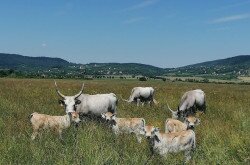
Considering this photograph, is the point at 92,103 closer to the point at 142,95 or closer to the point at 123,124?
the point at 123,124

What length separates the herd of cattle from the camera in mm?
9859

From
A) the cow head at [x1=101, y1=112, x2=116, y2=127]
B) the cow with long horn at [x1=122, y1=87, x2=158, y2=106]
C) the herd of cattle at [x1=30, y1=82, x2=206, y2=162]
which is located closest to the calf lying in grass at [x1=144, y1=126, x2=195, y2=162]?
the herd of cattle at [x1=30, y1=82, x2=206, y2=162]

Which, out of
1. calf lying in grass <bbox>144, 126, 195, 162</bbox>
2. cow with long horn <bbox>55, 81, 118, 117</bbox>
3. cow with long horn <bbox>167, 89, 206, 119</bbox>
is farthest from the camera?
cow with long horn <bbox>167, 89, 206, 119</bbox>

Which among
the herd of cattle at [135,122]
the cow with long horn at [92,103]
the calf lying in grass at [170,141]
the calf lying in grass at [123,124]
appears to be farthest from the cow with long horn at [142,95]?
the calf lying in grass at [170,141]

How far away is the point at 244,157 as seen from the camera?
9.19m

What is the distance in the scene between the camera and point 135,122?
13.4m

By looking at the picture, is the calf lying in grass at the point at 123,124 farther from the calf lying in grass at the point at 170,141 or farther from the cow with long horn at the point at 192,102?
the cow with long horn at the point at 192,102

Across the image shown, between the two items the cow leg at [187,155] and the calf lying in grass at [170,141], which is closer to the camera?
the cow leg at [187,155]

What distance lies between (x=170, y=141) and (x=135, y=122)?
3.57 metres

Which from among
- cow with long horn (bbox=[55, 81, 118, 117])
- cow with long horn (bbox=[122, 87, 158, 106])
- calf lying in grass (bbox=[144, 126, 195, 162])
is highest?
cow with long horn (bbox=[55, 81, 118, 117])

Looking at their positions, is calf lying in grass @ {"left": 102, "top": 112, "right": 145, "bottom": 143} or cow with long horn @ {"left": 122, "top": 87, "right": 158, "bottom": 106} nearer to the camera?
calf lying in grass @ {"left": 102, "top": 112, "right": 145, "bottom": 143}

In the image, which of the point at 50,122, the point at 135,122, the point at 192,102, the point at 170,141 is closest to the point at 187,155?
the point at 170,141

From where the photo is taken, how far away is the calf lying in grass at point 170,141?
385 inches

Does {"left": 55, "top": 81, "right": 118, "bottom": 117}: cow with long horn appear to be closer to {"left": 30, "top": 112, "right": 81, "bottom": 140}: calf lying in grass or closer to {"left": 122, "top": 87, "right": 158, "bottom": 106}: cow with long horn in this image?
{"left": 30, "top": 112, "right": 81, "bottom": 140}: calf lying in grass
